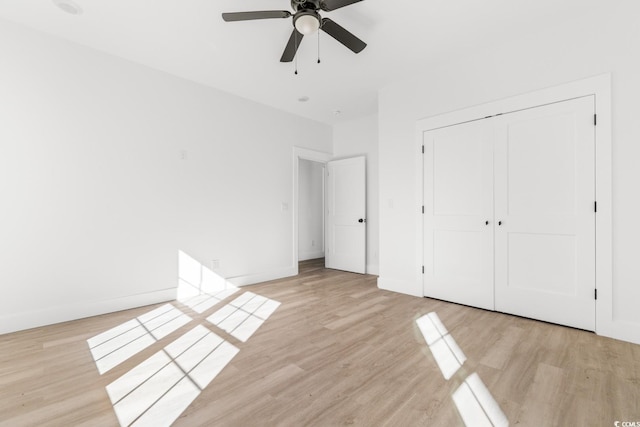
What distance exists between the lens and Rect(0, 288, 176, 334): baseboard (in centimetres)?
262

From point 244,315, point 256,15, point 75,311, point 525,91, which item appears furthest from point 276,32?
point 75,311

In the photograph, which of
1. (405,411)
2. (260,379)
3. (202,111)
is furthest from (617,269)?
(202,111)

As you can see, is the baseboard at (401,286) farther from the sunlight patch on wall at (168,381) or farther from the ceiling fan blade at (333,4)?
the ceiling fan blade at (333,4)

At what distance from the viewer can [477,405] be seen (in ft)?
5.12

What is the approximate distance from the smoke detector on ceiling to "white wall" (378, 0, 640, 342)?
3.44m

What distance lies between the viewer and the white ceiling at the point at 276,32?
246 centimetres

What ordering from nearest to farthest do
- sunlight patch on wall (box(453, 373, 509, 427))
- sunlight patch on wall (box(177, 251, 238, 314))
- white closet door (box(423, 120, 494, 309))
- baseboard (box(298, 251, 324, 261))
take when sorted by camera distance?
sunlight patch on wall (box(453, 373, 509, 427)) → white closet door (box(423, 120, 494, 309)) → sunlight patch on wall (box(177, 251, 238, 314)) → baseboard (box(298, 251, 324, 261))

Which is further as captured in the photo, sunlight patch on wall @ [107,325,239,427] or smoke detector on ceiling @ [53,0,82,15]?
smoke detector on ceiling @ [53,0,82,15]

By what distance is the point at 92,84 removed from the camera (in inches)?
121

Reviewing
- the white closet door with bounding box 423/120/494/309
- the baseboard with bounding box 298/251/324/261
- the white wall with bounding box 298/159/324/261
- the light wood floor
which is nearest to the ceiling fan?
the white closet door with bounding box 423/120/494/309

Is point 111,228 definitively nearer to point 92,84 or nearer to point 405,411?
point 92,84

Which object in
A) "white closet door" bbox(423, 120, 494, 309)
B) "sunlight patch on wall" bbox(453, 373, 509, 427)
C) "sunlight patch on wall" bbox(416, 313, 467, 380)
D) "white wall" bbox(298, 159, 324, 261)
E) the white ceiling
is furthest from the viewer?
"white wall" bbox(298, 159, 324, 261)

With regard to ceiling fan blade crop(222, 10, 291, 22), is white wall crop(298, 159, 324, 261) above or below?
below

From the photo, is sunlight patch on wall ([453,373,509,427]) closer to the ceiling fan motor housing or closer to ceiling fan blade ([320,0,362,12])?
ceiling fan blade ([320,0,362,12])
